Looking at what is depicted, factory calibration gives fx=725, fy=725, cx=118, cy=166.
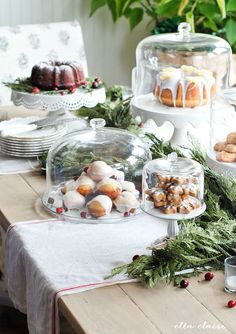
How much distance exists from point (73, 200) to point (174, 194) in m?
0.30

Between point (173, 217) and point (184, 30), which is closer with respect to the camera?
point (173, 217)

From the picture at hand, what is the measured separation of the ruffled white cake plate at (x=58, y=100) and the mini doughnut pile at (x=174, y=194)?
82 cm

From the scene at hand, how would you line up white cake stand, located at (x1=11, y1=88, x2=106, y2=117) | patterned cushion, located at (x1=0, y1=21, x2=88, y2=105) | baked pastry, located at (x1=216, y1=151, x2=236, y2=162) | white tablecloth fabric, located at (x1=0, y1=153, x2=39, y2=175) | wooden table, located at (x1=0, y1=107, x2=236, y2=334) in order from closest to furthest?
1. wooden table, located at (x1=0, y1=107, x2=236, y2=334)
2. baked pastry, located at (x1=216, y1=151, x2=236, y2=162)
3. white tablecloth fabric, located at (x1=0, y1=153, x2=39, y2=175)
4. white cake stand, located at (x1=11, y1=88, x2=106, y2=117)
5. patterned cushion, located at (x1=0, y1=21, x2=88, y2=105)

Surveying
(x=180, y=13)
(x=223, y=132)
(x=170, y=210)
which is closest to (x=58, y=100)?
(x=223, y=132)

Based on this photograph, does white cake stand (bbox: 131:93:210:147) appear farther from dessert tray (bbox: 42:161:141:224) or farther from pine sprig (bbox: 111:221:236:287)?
pine sprig (bbox: 111:221:236:287)

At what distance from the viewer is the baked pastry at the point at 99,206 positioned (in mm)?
1678

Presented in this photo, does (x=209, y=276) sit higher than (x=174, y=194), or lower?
lower

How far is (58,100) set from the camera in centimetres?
229

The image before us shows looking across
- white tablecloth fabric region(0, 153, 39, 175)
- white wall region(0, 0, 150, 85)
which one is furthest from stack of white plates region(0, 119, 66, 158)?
white wall region(0, 0, 150, 85)

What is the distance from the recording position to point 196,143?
1.89 meters

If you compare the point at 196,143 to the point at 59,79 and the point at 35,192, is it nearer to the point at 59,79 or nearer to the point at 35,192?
the point at 35,192

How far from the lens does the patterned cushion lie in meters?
2.96

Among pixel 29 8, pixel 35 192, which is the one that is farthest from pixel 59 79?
pixel 29 8

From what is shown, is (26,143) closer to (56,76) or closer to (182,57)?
(56,76)
